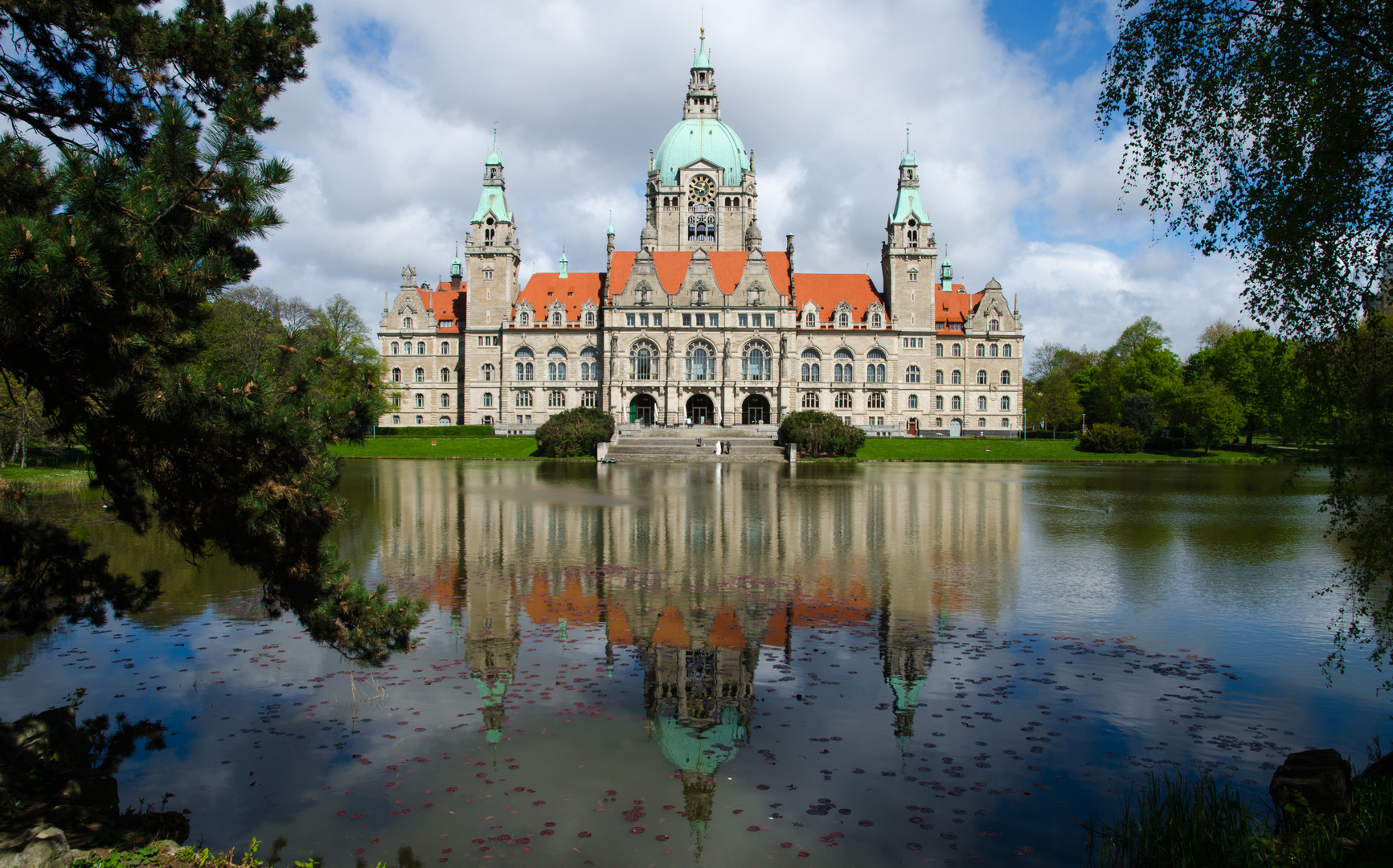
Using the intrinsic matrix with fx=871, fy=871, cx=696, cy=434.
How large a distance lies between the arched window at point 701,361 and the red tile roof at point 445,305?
23.1 metres

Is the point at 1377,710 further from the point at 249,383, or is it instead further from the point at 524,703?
the point at 249,383

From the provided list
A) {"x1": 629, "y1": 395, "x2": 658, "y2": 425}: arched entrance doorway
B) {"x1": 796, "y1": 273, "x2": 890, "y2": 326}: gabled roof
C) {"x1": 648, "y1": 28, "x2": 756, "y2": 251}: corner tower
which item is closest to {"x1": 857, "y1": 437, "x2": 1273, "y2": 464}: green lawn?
{"x1": 796, "y1": 273, "x2": 890, "y2": 326}: gabled roof

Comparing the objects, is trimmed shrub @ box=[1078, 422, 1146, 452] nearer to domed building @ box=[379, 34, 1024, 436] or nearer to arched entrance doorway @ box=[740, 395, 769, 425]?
domed building @ box=[379, 34, 1024, 436]

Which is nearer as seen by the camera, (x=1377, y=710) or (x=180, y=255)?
(x=180, y=255)

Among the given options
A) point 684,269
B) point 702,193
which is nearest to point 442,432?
point 684,269

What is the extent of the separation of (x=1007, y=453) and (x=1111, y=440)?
8419 millimetres

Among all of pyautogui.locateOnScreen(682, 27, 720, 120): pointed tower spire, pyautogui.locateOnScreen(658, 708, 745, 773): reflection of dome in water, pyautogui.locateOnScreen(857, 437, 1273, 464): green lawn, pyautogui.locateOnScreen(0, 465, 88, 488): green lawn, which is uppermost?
pyautogui.locateOnScreen(682, 27, 720, 120): pointed tower spire

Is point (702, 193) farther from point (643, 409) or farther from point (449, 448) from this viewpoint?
point (449, 448)

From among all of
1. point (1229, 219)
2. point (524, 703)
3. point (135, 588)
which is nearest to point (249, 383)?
point (135, 588)

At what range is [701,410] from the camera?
7594cm

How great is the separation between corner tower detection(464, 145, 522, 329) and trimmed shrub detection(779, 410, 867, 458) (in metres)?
32.9

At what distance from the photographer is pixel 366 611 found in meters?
7.07

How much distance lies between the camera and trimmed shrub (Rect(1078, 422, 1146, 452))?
63.5 metres

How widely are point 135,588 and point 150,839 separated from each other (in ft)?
10.8
